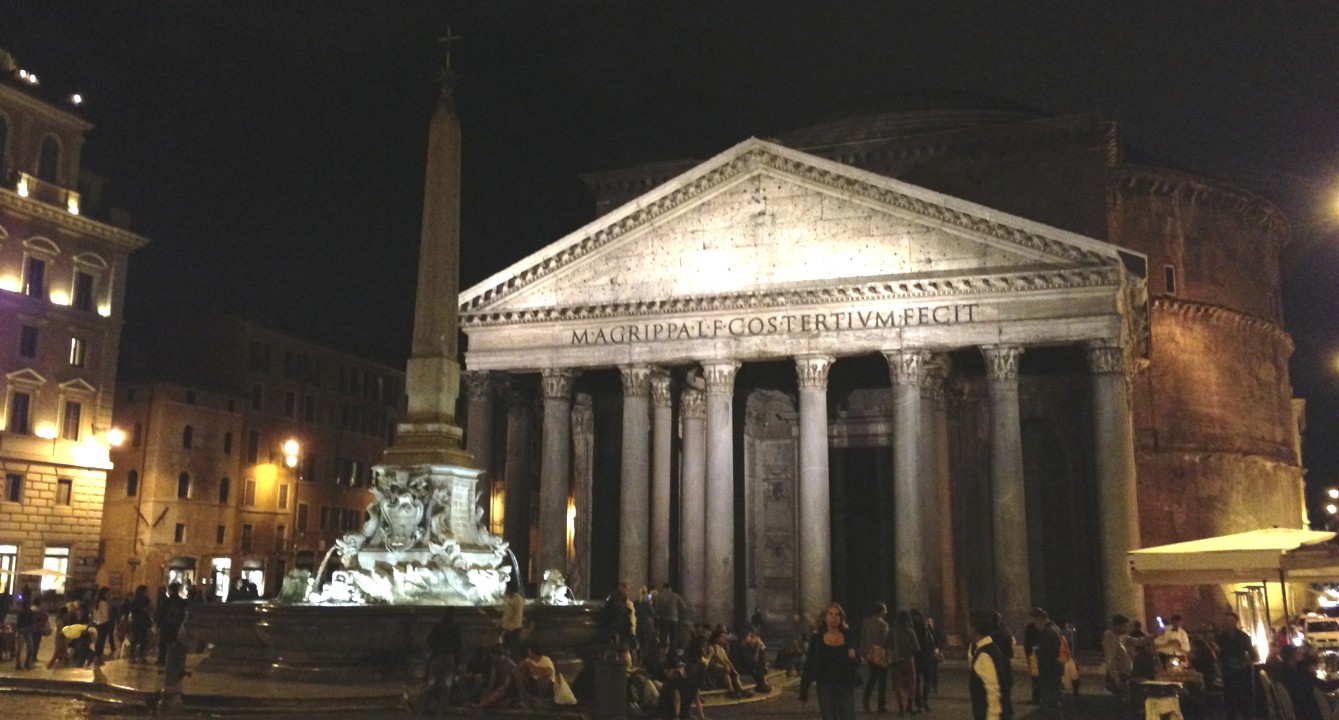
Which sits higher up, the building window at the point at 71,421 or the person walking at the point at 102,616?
the building window at the point at 71,421

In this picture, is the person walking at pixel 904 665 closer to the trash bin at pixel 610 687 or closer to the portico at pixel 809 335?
the trash bin at pixel 610 687

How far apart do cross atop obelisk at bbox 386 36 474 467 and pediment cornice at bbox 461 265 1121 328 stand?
1179 cm

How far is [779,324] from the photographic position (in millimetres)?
25797

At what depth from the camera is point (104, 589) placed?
64.3ft

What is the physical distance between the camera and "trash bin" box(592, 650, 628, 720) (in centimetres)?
1124

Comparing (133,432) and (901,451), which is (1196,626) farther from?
(133,432)

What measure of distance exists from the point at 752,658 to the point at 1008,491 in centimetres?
867

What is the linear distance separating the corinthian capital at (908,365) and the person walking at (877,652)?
10.3 m

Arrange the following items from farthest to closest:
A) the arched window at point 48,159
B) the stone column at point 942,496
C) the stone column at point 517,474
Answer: the arched window at point 48,159 → the stone column at point 517,474 → the stone column at point 942,496

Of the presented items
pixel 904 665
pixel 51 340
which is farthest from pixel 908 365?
pixel 51 340

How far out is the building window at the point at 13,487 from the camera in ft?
103

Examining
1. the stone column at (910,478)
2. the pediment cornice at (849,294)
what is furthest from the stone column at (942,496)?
the pediment cornice at (849,294)

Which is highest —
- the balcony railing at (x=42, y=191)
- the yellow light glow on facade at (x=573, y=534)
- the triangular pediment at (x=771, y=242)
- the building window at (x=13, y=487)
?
the balcony railing at (x=42, y=191)

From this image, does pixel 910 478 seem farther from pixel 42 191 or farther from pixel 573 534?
pixel 42 191
